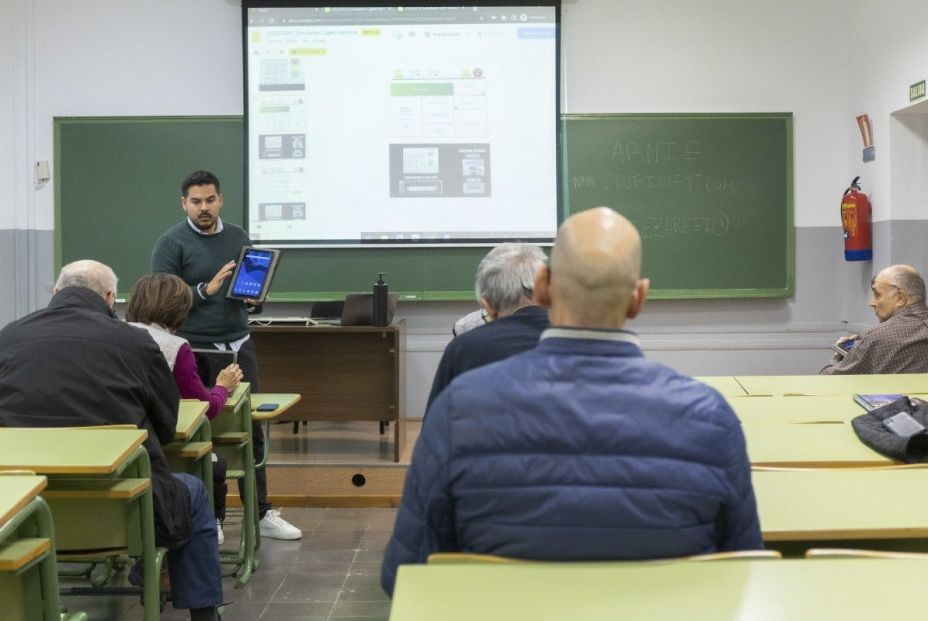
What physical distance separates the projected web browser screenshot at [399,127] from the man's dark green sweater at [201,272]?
1912 mm

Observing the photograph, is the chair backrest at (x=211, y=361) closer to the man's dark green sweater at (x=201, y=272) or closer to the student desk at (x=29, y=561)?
the man's dark green sweater at (x=201, y=272)

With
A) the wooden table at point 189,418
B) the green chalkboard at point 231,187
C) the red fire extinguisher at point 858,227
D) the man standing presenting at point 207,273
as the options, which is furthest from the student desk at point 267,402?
the red fire extinguisher at point 858,227

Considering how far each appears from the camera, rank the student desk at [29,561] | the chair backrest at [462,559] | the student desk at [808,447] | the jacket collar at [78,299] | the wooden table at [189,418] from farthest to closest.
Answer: the wooden table at [189,418] < the jacket collar at [78,299] < the student desk at [808,447] < the student desk at [29,561] < the chair backrest at [462,559]

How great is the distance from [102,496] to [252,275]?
199 cm

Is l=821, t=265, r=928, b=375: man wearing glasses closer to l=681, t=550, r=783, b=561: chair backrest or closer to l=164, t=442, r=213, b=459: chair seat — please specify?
l=164, t=442, r=213, b=459: chair seat

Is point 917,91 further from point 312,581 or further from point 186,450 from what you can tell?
point 186,450

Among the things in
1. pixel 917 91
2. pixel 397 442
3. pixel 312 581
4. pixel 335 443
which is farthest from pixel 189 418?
pixel 917 91

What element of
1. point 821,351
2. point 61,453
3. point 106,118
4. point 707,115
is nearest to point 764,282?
point 821,351

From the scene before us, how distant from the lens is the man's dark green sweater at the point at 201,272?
4684 millimetres

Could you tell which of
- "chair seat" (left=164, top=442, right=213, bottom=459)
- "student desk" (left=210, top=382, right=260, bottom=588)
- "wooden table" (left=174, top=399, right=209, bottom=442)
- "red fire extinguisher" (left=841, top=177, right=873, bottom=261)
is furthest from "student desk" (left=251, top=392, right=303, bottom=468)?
"red fire extinguisher" (left=841, top=177, right=873, bottom=261)

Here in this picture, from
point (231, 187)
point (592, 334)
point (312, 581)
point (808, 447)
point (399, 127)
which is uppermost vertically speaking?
point (399, 127)

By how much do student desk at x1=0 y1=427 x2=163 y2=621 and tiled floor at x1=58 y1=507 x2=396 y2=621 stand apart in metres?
0.97

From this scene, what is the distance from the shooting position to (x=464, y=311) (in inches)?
267

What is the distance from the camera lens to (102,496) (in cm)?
270
